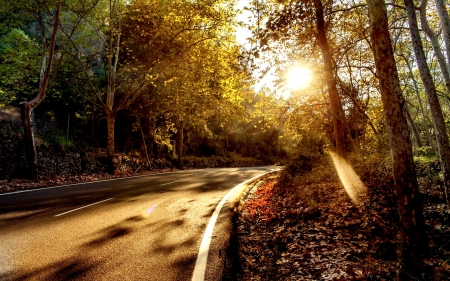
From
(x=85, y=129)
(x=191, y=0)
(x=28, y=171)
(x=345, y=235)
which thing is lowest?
(x=345, y=235)

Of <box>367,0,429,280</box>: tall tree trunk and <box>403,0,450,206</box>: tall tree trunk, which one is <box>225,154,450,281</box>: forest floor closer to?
<box>367,0,429,280</box>: tall tree trunk

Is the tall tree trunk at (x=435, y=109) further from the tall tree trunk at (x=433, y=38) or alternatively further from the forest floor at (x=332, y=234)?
the tall tree trunk at (x=433, y=38)

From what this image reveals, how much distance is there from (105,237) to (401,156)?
5.21m

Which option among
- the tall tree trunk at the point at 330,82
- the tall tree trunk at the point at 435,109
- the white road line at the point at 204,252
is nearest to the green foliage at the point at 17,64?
the white road line at the point at 204,252

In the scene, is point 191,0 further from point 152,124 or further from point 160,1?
point 152,124

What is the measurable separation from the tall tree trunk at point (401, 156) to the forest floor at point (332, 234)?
0.20m

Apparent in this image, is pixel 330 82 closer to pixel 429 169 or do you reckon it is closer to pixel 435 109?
pixel 435 109

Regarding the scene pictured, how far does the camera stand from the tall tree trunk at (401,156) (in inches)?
136

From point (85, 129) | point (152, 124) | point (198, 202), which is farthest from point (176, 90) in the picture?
point (198, 202)

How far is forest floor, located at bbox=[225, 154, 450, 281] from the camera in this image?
3.88 meters

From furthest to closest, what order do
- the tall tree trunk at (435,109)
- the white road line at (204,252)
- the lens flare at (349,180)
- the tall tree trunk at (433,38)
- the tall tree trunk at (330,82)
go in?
the tall tree trunk at (330,82), the tall tree trunk at (433,38), the lens flare at (349,180), the tall tree trunk at (435,109), the white road line at (204,252)

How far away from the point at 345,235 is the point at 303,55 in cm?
1003

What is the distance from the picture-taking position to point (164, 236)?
17.1 ft

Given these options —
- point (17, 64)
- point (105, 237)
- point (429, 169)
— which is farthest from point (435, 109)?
point (17, 64)
